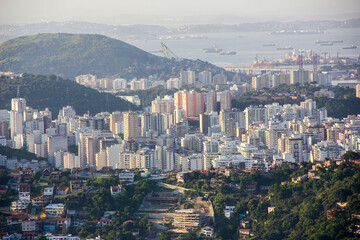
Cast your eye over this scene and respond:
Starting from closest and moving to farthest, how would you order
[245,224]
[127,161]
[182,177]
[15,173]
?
[245,224] → [182,177] → [15,173] → [127,161]

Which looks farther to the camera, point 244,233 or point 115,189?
point 115,189

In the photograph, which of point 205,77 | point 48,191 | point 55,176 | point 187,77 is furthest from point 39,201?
point 205,77

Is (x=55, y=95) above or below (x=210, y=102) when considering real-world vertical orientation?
above

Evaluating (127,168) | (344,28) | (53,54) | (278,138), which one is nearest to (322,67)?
(344,28)

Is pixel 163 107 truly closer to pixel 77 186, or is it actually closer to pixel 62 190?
pixel 77 186

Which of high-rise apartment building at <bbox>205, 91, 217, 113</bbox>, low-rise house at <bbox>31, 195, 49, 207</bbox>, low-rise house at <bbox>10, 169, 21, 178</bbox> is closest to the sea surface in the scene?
high-rise apartment building at <bbox>205, 91, 217, 113</bbox>

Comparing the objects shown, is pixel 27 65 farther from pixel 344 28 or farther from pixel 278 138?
pixel 278 138

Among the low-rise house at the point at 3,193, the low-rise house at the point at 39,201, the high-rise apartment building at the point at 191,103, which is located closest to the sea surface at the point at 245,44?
the high-rise apartment building at the point at 191,103

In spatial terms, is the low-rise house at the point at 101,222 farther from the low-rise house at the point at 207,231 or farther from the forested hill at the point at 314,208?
the forested hill at the point at 314,208
